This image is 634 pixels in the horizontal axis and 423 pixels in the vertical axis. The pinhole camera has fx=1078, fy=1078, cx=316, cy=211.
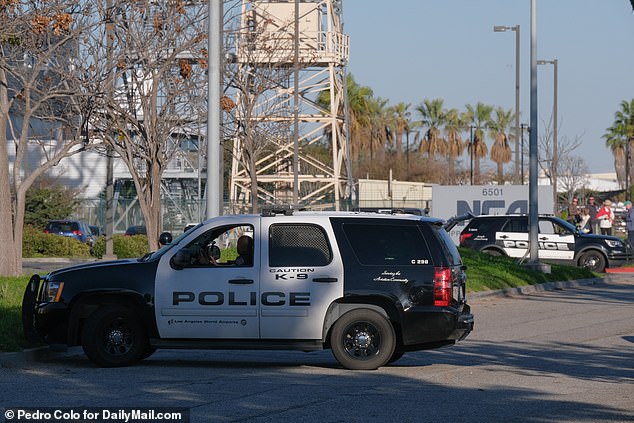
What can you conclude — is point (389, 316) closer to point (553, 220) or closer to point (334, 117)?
point (553, 220)

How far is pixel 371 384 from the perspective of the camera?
11492mm

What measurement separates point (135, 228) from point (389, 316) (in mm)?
39595

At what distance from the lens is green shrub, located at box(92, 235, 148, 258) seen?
1486 inches

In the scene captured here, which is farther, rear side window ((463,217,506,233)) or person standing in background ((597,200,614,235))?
person standing in background ((597,200,614,235))

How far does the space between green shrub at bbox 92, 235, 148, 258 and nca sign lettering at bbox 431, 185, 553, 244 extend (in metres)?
11.4

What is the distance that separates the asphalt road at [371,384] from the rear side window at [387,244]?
4.32 feet

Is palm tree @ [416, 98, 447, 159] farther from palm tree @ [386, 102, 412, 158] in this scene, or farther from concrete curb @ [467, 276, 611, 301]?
concrete curb @ [467, 276, 611, 301]

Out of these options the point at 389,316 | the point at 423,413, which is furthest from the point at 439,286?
the point at 423,413

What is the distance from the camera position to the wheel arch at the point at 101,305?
12.6 m

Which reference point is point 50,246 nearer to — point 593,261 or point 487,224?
point 487,224

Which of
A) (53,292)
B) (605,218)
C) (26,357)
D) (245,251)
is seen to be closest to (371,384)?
(245,251)

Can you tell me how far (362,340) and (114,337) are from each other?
9.63 ft

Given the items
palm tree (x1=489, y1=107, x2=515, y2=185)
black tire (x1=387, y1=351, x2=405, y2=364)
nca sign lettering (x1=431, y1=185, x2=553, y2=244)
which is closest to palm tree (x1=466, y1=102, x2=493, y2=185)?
palm tree (x1=489, y1=107, x2=515, y2=185)

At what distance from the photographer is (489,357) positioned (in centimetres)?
1403
